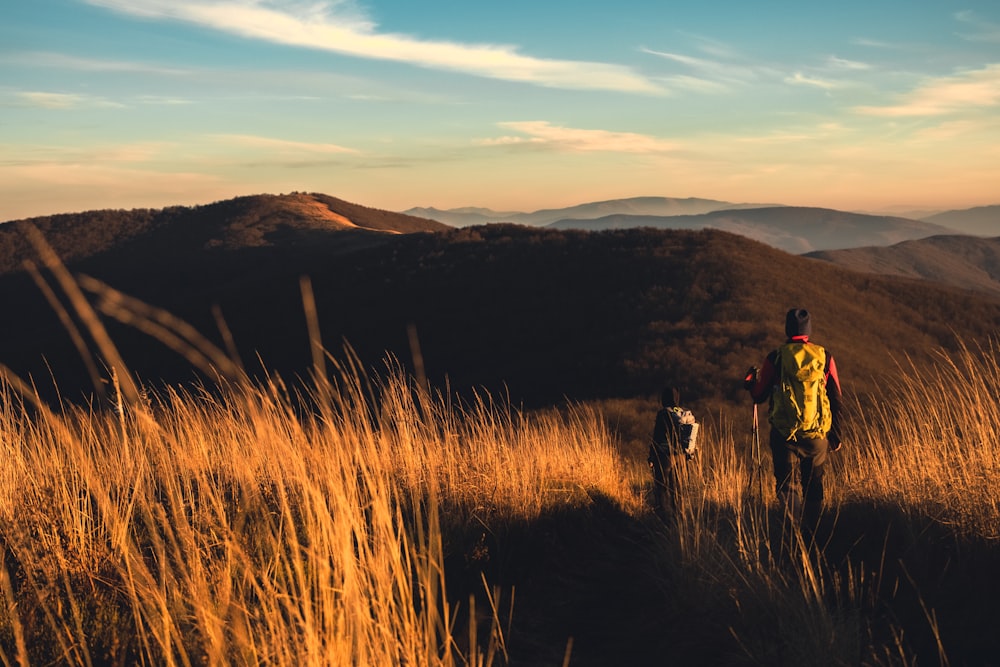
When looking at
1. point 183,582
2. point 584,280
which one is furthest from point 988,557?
point 584,280

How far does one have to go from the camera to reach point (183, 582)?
11.4ft

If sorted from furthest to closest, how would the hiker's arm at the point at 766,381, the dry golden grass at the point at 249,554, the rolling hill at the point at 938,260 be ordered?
1. the rolling hill at the point at 938,260
2. the hiker's arm at the point at 766,381
3. the dry golden grass at the point at 249,554

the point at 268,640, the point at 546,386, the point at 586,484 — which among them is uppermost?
the point at 268,640

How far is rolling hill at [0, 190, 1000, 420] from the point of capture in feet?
97.2

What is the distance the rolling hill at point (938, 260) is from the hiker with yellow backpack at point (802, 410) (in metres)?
142

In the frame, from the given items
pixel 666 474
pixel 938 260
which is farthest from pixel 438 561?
pixel 938 260

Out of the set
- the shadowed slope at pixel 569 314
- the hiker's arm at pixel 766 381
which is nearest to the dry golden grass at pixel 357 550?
the hiker's arm at pixel 766 381

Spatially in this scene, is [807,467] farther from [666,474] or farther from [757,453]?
[666,474]

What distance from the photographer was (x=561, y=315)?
37562 mm

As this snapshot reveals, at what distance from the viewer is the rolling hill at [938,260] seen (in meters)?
147

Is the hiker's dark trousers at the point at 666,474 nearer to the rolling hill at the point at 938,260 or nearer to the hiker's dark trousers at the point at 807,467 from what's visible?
the hiker's dark trousers at the point at 807,467

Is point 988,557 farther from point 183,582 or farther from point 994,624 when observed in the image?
point 183,582

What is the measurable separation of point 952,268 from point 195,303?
161820 mm

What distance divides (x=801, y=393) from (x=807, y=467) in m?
0.60
